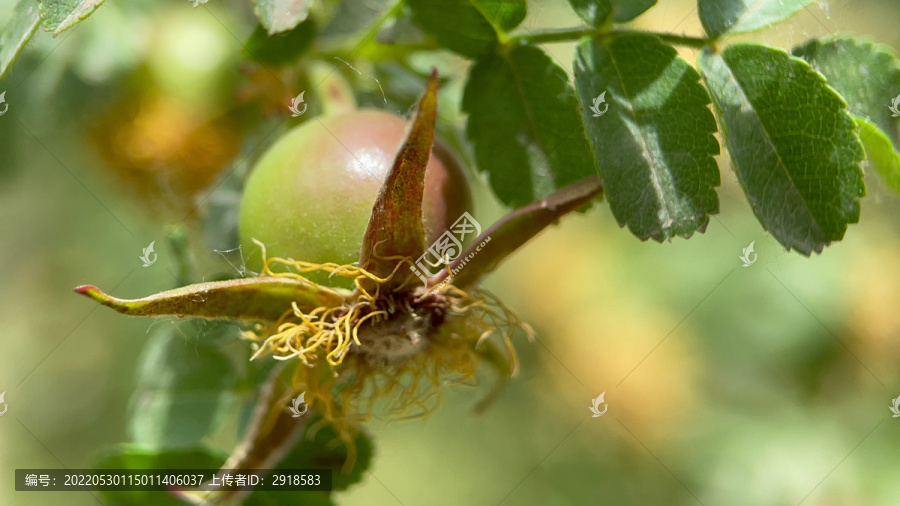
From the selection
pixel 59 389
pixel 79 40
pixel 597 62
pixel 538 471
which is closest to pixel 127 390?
pixel 59 389

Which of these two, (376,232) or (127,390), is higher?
(376,232)

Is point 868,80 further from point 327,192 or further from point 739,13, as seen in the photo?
point 327,192

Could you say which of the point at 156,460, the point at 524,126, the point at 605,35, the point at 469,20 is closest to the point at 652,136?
the point at 605,35

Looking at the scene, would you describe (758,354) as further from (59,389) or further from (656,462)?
(59,389)

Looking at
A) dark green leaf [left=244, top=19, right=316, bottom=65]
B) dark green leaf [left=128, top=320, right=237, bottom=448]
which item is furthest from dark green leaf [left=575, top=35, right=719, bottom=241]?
dark green leaf [left=128, top=320, right=237, bottom=448]

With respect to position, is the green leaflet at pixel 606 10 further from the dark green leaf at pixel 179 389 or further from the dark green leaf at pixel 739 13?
the dark green leaf at pixel 179 389
